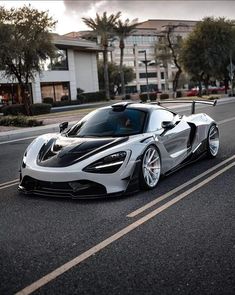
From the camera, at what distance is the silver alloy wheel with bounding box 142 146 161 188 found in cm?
648

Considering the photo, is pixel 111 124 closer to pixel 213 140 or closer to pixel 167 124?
pixel 167 124

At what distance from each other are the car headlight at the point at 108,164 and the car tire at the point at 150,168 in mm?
414

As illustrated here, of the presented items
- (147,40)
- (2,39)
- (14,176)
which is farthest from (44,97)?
(147,40)

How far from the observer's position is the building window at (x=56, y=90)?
50.3 metres

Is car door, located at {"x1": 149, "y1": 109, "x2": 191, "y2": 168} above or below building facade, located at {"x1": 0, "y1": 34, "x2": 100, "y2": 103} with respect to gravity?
below

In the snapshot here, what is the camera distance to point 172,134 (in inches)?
295

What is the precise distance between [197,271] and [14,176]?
531cm

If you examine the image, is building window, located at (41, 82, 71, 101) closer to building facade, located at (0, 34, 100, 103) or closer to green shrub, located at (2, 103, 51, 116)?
building facade, located at (0, 34, 100, 103)

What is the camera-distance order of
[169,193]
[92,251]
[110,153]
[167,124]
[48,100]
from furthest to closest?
[48,100]
[167,124]
[169,193]
[110,153]
[92,251]

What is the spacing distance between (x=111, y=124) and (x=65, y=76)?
46202mm

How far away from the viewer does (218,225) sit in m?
4.95

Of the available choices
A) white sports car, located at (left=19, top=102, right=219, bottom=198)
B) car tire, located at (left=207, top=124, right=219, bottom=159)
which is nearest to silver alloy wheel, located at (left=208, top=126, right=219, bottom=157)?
car tire, located at (left=207, top=124, right=219, bottom=159)

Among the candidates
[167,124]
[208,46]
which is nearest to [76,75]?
[208,46]

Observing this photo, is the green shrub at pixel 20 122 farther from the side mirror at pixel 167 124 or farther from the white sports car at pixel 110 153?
the side mirror at pixel 167 124
